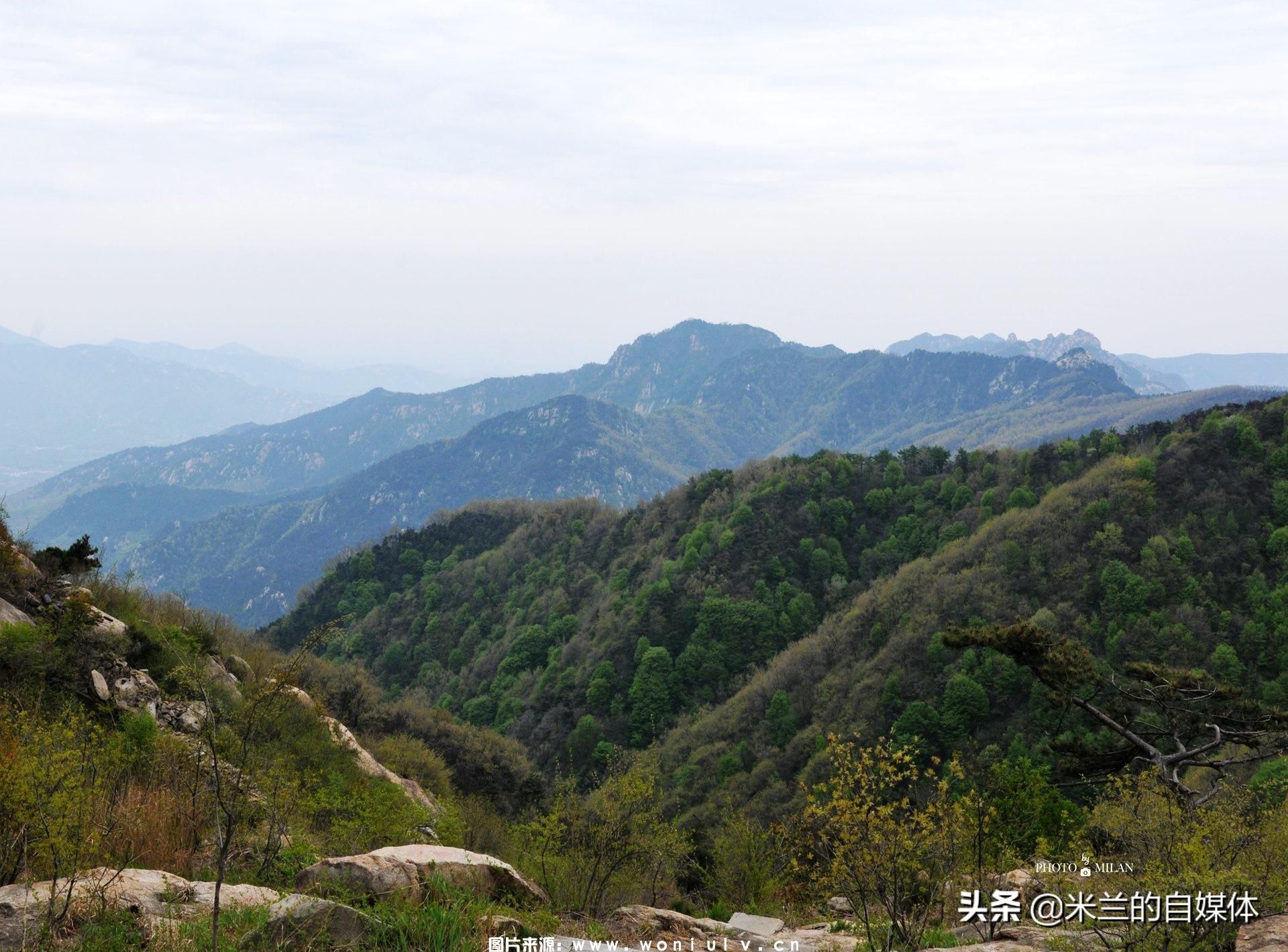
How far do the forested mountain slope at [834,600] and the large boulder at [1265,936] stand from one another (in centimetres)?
1114

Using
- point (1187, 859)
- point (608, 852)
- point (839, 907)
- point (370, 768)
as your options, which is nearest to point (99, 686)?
point (370, 768)

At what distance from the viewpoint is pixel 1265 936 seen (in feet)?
32.1

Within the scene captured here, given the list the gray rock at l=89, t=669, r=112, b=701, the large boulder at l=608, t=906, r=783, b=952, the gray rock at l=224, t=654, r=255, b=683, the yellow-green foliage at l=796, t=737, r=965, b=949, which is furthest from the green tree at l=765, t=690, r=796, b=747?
the yellow-green foliage at l=796, t=737, r=965, b=949

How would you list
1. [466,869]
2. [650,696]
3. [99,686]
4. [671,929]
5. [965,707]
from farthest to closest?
[650,696] < [965,707] < [99,686] < [671,929] < [466,869]

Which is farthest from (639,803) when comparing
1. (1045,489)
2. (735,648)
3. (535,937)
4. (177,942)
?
(1045,489)

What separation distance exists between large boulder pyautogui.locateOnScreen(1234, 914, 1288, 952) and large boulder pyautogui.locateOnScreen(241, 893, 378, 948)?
9716 mm

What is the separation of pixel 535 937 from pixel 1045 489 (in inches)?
2643

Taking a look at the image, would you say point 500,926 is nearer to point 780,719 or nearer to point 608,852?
point 608,852

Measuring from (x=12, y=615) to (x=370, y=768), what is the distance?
957cm

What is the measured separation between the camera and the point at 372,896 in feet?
29.8

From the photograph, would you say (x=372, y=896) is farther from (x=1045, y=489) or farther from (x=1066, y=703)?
(x=1045, y=489)

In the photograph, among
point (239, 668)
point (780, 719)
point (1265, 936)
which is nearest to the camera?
point (1265, 936)

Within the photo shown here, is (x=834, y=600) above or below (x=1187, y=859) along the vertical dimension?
below

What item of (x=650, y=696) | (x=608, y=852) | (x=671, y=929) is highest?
(x=671, y=929)
